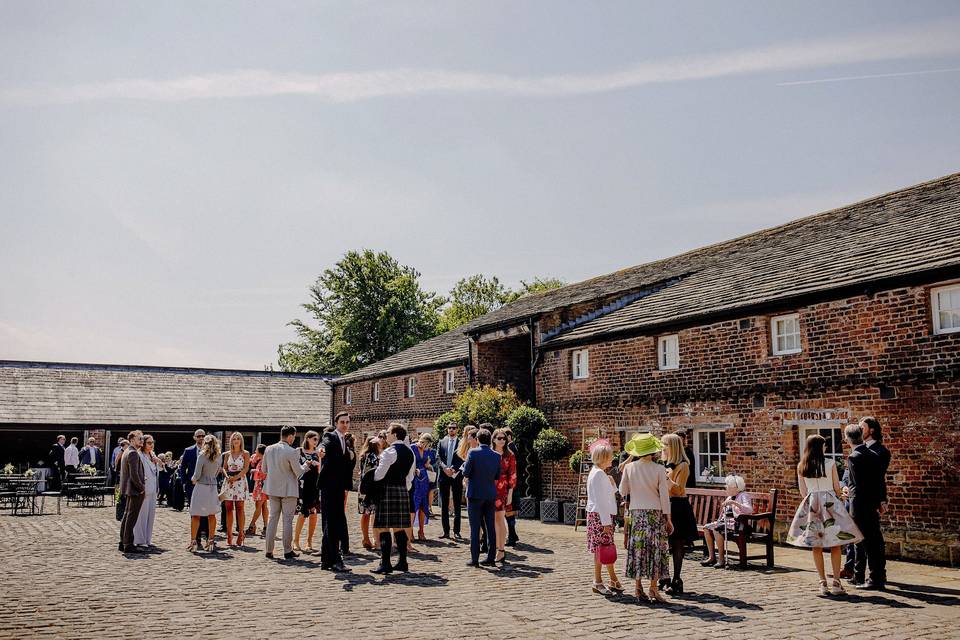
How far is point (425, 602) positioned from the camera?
855 centimetres

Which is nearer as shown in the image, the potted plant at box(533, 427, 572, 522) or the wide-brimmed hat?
the wide-brimmed hat

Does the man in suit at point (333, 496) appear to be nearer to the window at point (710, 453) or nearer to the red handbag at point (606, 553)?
the red handbag at point (606, 553)

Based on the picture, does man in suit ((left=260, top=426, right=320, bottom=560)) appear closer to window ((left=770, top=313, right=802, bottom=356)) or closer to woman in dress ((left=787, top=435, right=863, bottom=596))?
woman in dress ((left=787, top=435, right=863, bottom=596))

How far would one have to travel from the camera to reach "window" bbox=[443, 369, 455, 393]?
26.2 metres

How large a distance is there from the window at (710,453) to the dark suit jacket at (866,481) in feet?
17.7

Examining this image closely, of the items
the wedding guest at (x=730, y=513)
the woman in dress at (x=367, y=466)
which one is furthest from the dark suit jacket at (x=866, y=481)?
the woman in dress at (x=367, y=466)

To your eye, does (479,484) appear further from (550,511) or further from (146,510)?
(550,511)

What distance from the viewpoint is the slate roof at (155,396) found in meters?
32.8

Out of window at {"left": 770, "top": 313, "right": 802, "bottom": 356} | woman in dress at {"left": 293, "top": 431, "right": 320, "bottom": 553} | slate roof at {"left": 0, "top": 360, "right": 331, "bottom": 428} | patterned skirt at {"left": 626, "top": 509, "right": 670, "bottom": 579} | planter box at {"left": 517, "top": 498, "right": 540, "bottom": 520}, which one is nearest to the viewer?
patterned skirt at {"left": 626, "top": 509, "right": 670, "bottom": 579}

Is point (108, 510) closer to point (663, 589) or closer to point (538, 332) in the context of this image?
point (538, 332)

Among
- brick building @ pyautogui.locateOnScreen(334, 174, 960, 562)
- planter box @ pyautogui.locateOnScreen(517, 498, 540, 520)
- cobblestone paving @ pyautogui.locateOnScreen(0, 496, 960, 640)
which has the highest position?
brick building @ pyautogui.locateOnScreen(334, 174, 960, 562)

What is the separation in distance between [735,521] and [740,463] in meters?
3.72

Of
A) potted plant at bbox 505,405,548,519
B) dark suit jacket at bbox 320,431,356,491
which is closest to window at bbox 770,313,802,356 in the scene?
potted plant at bbox 505,405,548,519

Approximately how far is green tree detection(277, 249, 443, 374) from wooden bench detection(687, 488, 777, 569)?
43.2m
